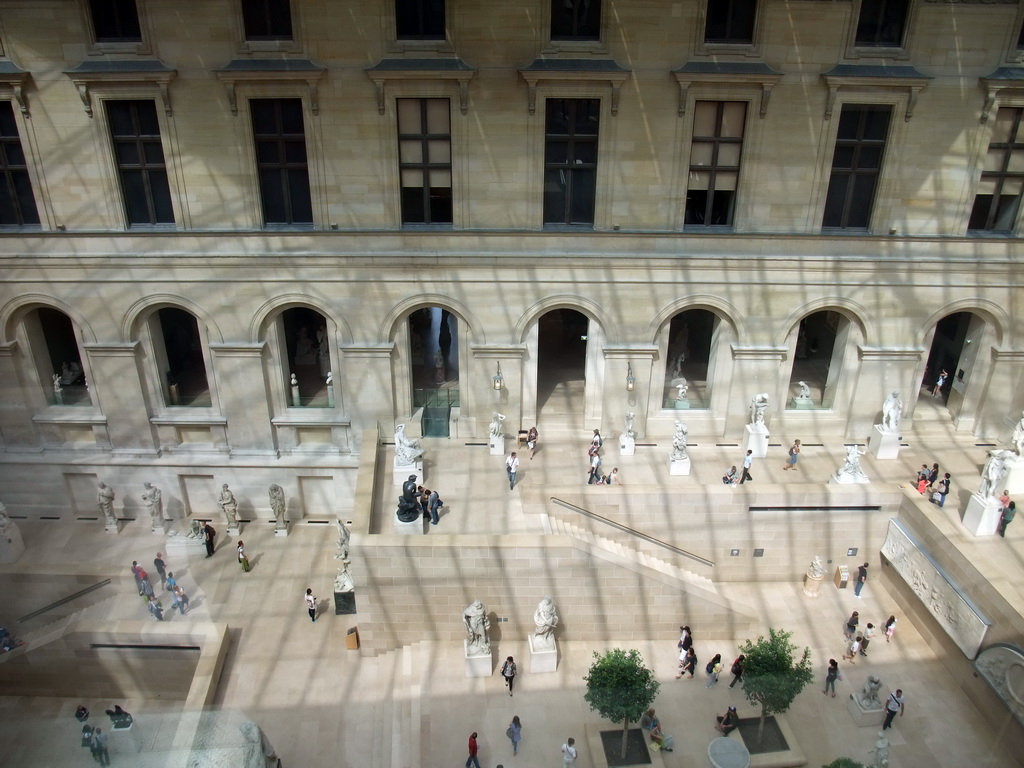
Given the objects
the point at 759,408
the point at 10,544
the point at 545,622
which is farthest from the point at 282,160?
the point at 759,408

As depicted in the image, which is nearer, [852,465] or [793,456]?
[852,465]

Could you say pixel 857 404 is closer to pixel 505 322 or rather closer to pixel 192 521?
pixel 505 322

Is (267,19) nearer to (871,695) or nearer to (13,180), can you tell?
(13,180)

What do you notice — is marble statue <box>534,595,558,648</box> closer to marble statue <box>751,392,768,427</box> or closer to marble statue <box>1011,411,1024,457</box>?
marble statue <box>751,392,768,427</box>

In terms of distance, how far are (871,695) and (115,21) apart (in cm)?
2562

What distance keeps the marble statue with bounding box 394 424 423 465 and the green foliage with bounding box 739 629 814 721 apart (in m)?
10.1

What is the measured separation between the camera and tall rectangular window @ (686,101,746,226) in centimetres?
2025

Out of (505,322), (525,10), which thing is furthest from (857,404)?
(525,10)

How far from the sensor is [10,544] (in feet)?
72.5

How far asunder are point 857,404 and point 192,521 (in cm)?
2120

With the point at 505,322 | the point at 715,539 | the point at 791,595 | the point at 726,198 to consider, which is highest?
the point at 726,198

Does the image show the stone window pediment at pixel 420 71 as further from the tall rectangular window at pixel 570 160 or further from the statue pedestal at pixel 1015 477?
the statue pedestal at pixel 1015 477

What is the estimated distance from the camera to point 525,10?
19.1m

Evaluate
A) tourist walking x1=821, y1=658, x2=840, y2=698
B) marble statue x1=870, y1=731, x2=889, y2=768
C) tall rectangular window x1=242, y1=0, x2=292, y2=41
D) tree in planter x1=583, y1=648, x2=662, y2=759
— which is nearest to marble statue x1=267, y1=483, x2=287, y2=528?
tree in planter x1=583, y1=648, x2=662, y2=759
